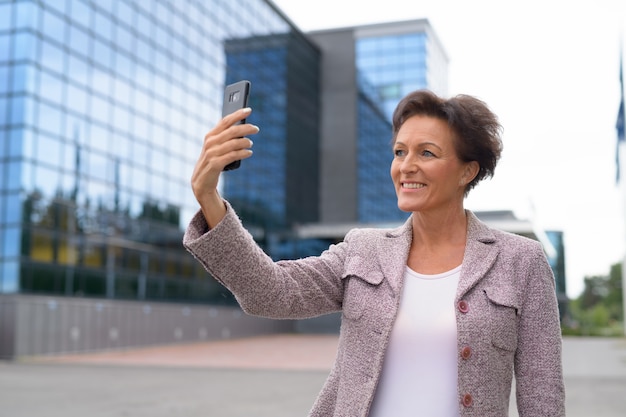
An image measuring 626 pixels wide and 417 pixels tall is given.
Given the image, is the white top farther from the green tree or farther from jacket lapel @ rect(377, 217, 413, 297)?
the green tree

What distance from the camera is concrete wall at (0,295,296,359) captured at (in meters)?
25.6

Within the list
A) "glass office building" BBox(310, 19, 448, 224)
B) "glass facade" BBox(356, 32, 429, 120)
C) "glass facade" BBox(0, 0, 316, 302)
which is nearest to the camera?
"glass facade" BBox(0, 0, 316, 302)

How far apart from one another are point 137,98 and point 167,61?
11.5 ft

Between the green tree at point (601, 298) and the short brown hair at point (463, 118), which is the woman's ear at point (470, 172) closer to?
the short brown hair at point (463, 118)

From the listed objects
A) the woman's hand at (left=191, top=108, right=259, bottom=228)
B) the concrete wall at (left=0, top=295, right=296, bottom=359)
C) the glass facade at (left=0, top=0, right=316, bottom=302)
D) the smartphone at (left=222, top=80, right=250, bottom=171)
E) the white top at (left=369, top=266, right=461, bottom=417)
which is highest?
the glass facade at (left=0, top=0, right=316, bottom=302)

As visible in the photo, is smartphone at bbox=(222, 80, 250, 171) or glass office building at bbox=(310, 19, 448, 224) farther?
glass office building at bbox=(310, 19, 448, 224)

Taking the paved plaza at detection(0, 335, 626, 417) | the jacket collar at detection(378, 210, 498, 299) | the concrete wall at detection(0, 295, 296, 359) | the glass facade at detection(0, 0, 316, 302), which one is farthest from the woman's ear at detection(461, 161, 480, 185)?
the glass facade at detection(0, 0, 316, 302)

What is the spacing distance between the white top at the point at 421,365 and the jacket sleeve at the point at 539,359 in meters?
0.20

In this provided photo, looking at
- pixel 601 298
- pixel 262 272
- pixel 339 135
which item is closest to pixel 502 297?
pixel 262 272

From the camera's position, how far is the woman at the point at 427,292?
83.4 inches

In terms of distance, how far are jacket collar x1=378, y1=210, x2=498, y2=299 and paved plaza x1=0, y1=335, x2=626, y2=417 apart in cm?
918

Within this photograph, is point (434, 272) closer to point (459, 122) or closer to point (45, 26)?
point (459, 122)

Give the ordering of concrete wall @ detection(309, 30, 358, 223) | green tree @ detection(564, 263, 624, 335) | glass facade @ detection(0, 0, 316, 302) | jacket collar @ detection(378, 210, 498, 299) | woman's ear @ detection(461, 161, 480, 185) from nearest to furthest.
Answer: jacket collar @ detection(378, 210, 498, 299)
woman's ear @ detection(461, 161, 480, 185)
glass facade @ detection(0, 0, 316, 302)
concrete wall @ detection(309, 30, 358, 223)
green tree @ detection(564, 263, 624, 335)

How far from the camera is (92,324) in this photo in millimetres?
29219
